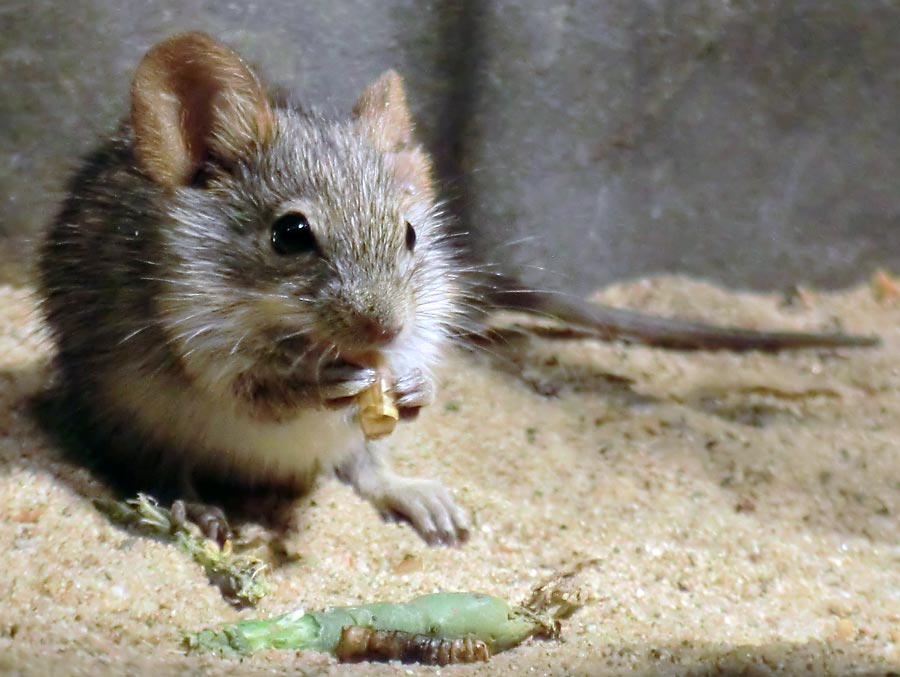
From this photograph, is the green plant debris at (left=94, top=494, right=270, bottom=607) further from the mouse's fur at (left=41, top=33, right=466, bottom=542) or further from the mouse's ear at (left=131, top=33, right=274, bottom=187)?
the mouse's ear at (left=131, top=33, right=274, bottom=187)

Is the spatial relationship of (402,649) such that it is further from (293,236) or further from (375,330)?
(293,236)

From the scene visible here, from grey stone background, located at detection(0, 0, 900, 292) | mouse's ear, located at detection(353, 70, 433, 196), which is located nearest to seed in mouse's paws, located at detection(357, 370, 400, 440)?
mouse's ear, located at detection(353, 70, 433, 196)

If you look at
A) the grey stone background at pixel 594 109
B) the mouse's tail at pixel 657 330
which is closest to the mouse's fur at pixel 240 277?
the grey stone background at pixel 594 109

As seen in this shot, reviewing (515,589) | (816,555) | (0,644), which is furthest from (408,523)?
(0,644)

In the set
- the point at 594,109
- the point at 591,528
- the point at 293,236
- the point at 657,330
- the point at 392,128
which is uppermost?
the point at 392,128

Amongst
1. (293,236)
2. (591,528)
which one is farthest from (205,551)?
(591,528)

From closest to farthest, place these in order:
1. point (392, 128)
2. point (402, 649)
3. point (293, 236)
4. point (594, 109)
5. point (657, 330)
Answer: point (402, 649), point (293, 236), point (392, 128), point (594, 109), point (657, 330)

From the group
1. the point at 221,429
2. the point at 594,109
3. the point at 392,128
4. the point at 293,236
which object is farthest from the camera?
the point at 594,109
